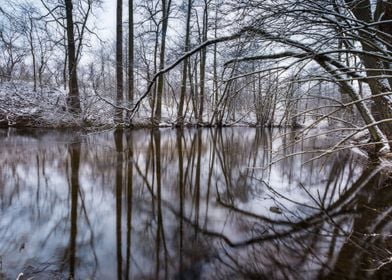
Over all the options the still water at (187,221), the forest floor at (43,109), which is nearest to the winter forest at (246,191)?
the still water at (187,221)

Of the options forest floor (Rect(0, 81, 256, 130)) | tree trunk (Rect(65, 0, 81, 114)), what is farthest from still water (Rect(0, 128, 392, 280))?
tree trunk (Rect(65, 0, 81, 114))

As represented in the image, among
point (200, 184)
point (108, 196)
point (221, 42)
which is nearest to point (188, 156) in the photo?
point (200, 184)

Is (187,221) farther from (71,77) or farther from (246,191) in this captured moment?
(71,77)

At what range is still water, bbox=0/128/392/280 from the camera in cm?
217

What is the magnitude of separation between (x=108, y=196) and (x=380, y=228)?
143 inches

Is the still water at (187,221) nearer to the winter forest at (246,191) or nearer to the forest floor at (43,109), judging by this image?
the winter forest at (246,191)

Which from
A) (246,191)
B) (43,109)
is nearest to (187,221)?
(246,191)

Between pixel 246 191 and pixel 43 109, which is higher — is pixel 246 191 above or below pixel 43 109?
below

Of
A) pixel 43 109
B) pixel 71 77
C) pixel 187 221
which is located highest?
pixel 71 77

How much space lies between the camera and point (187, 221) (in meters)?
3.13

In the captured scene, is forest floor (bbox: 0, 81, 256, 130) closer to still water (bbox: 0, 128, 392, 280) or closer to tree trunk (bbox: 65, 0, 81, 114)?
tree trunk (bbox: 65, 0, 81, 114)

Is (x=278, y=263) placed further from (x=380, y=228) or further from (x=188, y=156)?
(x=188, y=156)

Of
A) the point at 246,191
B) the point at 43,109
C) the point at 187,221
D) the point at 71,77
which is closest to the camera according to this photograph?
the point at 187,221

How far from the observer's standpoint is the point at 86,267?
2.11 metres
